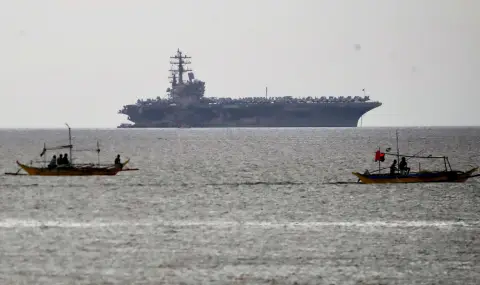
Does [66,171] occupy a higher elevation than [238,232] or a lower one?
higher

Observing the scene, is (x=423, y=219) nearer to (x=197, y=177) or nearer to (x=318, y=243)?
(x=318, y=243)

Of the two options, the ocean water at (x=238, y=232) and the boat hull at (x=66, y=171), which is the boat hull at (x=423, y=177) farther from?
the boat hull at (x=66, y=171)

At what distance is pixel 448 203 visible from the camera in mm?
47594

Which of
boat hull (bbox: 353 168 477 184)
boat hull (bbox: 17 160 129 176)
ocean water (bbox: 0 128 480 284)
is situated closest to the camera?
ocean water (bbox: 0 128 480 284)

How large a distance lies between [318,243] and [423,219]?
8.77 metres

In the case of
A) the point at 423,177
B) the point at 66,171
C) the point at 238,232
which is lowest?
the point at 238,232

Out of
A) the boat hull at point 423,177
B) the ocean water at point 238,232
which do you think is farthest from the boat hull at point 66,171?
Answer: the boat hull at point 423,177

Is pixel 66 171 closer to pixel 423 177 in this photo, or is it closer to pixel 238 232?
pixel 423 177

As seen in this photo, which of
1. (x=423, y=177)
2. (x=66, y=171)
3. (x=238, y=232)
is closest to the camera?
(x=238, y=232)

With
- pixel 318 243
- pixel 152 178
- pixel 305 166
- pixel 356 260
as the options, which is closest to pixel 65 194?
pixel 152 178

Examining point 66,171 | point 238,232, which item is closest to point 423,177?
point 66,171

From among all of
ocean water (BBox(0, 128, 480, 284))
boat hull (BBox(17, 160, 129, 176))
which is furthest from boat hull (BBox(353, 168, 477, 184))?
boat hull (BBox(17, 160, 129, 176))

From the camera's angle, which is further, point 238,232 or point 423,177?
point 423,177

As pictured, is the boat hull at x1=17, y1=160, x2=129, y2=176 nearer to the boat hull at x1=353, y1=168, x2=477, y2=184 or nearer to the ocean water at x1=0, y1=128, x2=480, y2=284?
the ocean water at x1=0, y1=128, x2=480, y2=284
